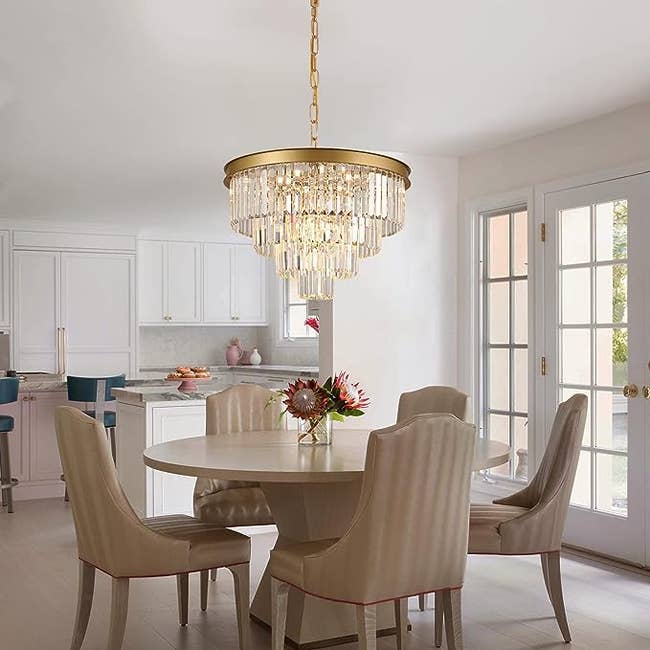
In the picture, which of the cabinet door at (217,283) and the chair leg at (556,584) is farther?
the cabinet door at (217,283)

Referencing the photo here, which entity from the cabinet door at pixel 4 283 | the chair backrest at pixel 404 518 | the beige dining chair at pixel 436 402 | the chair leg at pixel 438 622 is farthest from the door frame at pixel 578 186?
the cabinet door at pixel 4 283

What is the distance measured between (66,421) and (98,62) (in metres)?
1.59

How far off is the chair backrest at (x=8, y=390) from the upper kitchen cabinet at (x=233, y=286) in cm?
347

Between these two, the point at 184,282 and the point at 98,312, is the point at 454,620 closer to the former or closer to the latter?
the point at 98,312

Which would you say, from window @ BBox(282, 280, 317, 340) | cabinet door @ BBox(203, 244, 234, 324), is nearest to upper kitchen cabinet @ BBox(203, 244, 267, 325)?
cabinet door @ BBox(203, 244, 234, 324)

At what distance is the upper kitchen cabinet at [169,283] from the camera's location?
909 centimetres

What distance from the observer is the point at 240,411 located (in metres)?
4.29

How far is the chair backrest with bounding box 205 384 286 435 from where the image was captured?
422 cm

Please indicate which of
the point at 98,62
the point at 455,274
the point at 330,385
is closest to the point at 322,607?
the point at 330,385

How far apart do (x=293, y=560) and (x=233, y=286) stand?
22.6 feet

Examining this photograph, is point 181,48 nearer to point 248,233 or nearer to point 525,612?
point 248,233

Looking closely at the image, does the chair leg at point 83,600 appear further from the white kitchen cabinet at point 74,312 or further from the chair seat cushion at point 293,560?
the white kitchen cabinet at point 74,312

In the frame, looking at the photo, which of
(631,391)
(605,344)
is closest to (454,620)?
(631,391)

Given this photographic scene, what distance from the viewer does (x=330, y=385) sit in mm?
3570
